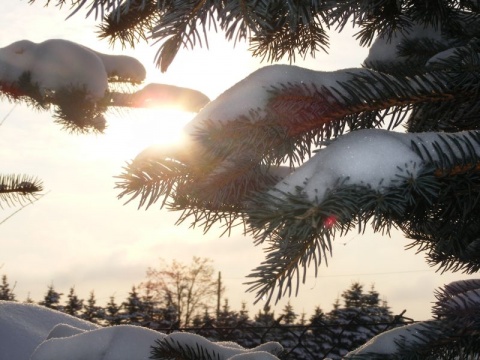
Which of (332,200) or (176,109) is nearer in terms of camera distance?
(332,200)

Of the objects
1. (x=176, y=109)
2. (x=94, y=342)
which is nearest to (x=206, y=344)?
(x=94, y=342)

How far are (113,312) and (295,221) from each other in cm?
1671

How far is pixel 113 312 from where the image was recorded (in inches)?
690

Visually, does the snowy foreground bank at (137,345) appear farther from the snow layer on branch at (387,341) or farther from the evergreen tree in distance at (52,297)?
the evergreen tree in distance at (52,297)

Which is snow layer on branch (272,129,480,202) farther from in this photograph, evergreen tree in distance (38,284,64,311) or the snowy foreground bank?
evergreen tree in distance (38,284,64,311)

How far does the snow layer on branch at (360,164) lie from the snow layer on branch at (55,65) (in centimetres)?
629

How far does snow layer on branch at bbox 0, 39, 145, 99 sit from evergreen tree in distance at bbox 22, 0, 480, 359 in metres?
5.48

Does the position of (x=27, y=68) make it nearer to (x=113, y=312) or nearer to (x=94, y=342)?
(x=94, y=342)

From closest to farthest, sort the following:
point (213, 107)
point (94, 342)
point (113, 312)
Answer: point (213, 107) < point (94, 342) < point (113, 312)

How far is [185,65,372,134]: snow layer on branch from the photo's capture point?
7.07 ft

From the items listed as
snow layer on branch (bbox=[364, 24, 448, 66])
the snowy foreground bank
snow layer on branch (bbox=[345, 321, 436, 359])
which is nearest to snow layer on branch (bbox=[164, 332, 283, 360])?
the snowy foreground bank

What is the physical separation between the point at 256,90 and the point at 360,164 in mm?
559

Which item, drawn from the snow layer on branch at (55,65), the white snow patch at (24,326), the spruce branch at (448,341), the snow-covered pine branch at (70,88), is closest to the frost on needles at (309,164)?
Answer: the spruce branch at (448,341)

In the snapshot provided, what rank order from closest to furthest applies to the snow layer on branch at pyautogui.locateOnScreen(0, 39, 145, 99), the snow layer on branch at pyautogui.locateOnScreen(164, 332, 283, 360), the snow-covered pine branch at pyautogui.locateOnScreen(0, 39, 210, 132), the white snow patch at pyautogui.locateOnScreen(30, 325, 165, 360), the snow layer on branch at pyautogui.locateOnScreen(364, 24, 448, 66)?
the snow layer on branch at pyautogui.locateOnScreen(164, 332, 283, 360) < the white snow patch at pyautogui.locateOnScreen(30, 325, 165, 360) < the snow layer on branch at pyautogui.locateOnScreen(364, 24, 448, 66) < the snow-covered pine branch at pyautogui.locateOnScreen(0, 39, 210, 132) < the snow layer on branch at pyautogui.locateOnScreen(0, 39, 145, 99)
